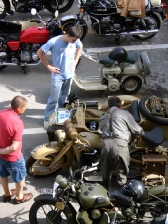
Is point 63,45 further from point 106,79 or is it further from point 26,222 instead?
point 26,222

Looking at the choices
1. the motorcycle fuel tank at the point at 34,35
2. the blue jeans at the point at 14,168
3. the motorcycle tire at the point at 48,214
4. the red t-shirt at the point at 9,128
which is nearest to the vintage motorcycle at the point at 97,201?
the motorcycle tire at the point at 48,214

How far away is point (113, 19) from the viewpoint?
9.45 metres

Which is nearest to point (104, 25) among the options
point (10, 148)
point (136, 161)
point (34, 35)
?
point (34, 35)

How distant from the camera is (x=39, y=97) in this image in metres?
8.07

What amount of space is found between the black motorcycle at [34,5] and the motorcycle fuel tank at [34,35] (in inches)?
81.5

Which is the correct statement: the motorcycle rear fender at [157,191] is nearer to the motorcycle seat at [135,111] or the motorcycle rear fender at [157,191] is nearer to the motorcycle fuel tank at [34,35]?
the motorcycle seat at [135,111]

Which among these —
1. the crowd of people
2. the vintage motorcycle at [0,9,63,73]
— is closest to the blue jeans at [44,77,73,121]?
the crowd of people

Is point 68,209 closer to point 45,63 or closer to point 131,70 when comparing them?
point 45,63

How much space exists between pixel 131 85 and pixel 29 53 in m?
2.20

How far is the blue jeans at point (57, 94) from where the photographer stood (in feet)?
22.5

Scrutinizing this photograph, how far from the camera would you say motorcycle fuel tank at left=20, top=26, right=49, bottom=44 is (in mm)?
8422

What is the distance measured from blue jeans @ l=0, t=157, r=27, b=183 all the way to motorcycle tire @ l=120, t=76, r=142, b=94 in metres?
3.18

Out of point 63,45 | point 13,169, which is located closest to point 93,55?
point 63,45

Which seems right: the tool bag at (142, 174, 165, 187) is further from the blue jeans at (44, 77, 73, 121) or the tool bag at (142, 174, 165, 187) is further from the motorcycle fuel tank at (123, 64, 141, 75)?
the motorcycle fuel tank at (123, 64, 141, 75)
